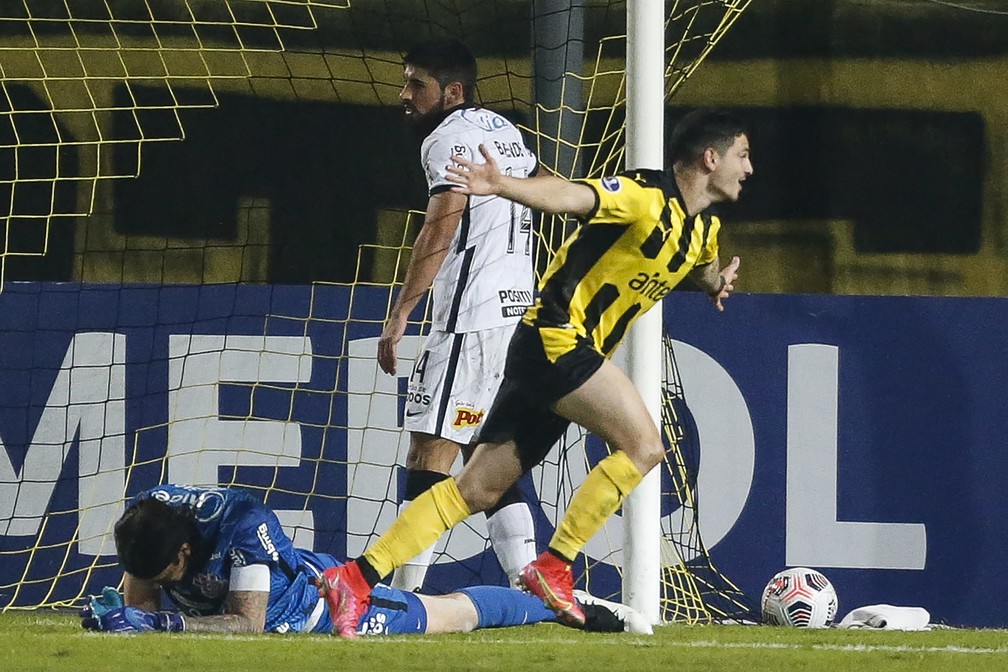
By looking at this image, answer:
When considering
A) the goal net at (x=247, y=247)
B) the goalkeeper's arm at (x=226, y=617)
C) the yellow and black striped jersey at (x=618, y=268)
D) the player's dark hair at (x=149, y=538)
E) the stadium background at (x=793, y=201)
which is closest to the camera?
the player's dark hair at (x=149, y=538)

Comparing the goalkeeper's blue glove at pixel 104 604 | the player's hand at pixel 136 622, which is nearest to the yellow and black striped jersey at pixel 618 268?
the player's hand at pixel 136 622

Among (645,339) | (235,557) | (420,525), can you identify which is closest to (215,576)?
(235,557)

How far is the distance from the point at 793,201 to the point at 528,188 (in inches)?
115

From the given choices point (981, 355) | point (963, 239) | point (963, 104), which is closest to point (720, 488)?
point (981, 355)

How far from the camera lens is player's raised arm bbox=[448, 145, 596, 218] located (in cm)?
417

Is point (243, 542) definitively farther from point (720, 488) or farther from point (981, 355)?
point (981, 355)

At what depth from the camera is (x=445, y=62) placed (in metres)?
5.66

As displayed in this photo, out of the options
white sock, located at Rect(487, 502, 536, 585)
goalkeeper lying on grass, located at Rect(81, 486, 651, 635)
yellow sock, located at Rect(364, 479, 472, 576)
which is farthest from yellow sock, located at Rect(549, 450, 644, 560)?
white sock, located at Rect(487, 502, 536, 585)

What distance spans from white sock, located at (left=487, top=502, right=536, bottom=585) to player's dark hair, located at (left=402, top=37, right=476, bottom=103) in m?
1.48

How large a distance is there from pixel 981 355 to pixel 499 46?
92.9 inches

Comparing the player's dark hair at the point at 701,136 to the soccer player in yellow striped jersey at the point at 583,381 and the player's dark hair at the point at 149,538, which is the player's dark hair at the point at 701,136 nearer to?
the soccer player in yellow striped jersey at the point at 583,381

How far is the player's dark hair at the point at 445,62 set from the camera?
5652 millimetres

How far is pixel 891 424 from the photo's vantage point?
6430 millimetres

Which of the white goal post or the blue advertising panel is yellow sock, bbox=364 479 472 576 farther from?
the blue advertising panel
